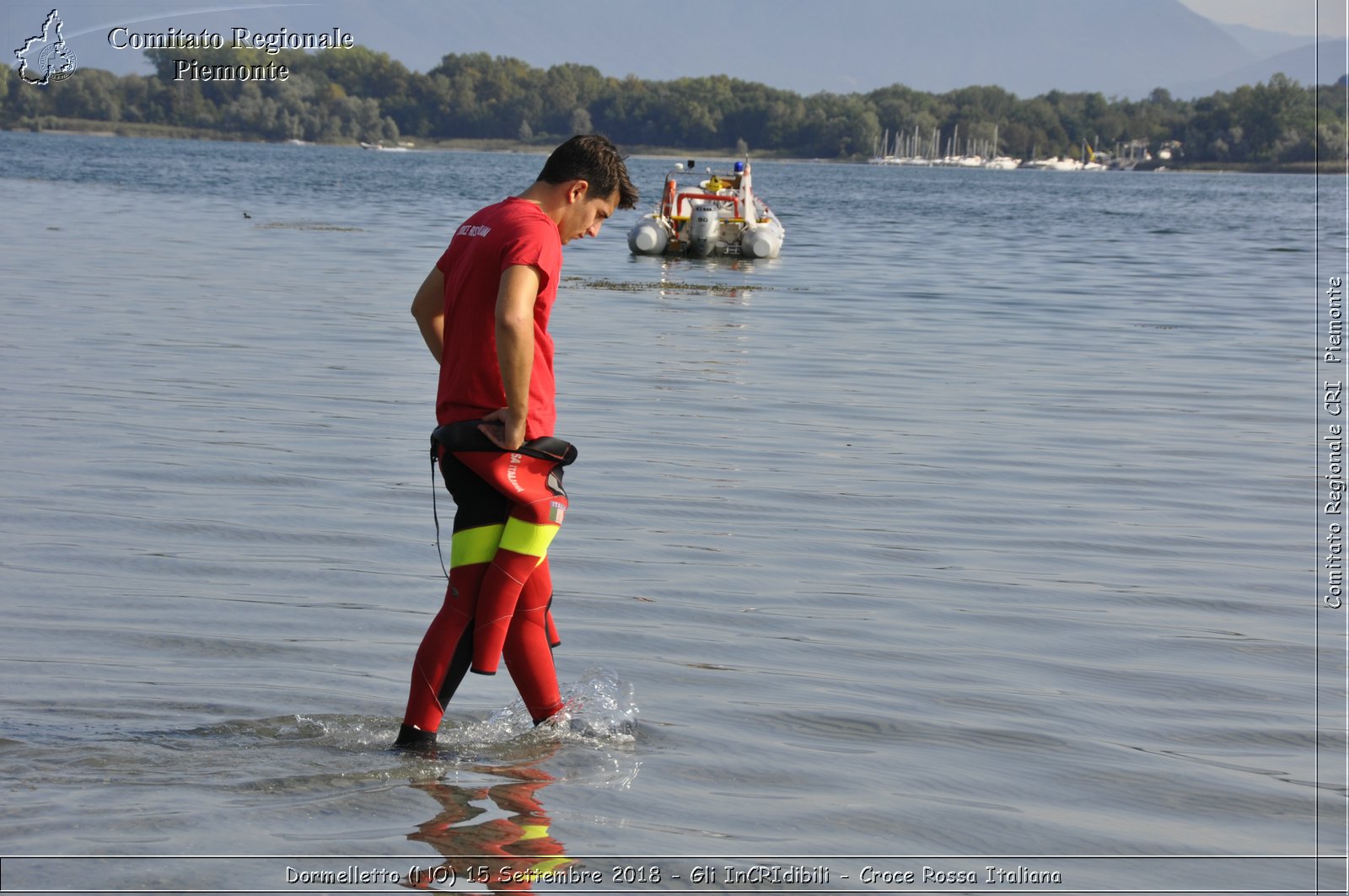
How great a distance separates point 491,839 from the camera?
3938 millimetres

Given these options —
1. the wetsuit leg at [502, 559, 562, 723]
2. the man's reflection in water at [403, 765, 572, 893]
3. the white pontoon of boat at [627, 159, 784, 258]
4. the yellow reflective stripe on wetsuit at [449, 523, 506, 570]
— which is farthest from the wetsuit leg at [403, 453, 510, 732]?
the white pontoon of boat at [627, 159, 784, 258]

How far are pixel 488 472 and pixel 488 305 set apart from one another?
0.47m

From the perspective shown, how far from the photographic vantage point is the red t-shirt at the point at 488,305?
4.22 meters

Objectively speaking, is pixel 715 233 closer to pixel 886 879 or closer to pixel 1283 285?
pixel 1283 285

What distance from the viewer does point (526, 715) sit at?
16.3 feet

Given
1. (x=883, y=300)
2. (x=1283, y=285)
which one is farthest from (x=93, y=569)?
(x=1283, y=285)

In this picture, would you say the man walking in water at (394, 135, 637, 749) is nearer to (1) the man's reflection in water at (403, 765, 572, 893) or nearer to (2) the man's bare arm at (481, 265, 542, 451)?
(2) the man's bare arm at (481, 265, 542, 451)

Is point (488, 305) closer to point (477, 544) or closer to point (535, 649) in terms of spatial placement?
point (477, 544)

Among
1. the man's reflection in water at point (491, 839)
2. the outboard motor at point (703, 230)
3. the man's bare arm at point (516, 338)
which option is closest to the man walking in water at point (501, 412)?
the man's bare arm at point (516, 338)

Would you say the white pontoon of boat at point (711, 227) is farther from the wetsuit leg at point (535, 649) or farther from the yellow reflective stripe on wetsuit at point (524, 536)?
the yellow reflective stripe on wetsuit at point (524, 536)

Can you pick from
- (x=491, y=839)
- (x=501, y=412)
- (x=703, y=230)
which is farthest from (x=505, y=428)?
(x=703, y=230)

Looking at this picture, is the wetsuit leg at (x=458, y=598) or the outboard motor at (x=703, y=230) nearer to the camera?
the wetsuit leg at (x=458, y=598)

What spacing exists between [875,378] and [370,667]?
825cm

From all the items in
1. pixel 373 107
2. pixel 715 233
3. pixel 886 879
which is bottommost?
pixel 886 879
